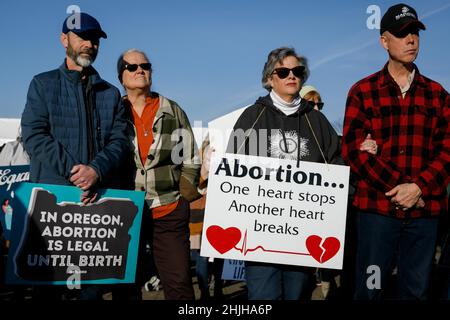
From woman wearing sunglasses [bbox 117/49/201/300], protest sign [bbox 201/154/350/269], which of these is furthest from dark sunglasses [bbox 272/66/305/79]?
woman wearing sunglasses [bbox 117/49/201/300]

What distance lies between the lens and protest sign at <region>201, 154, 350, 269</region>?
142 inches

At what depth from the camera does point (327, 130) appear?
3.89 m

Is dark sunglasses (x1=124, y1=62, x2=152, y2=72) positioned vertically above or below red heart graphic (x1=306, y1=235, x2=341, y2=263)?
above

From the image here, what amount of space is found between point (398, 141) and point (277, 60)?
0.94 metres

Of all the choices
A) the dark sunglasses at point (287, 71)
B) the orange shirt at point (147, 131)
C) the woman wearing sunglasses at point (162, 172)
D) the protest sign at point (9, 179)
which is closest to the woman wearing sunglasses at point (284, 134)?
the dark sunglasses at point (287, 71)

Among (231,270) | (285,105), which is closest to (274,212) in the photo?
(285,105)

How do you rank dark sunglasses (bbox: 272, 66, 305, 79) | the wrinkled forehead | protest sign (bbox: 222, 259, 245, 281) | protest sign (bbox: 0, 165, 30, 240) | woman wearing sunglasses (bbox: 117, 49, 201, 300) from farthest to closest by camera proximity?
protest sign (bbox: 222, 259, 245, 281)
protest sign (bbox: 0, 165, 30, 240)
the wrinkled forehead
woman wearing sunglasses (bbox: 117, 49, 201, 300)
dark sunglasses (bbox: 272, 66, 305, 79)

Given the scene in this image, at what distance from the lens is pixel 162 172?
12.9 feet

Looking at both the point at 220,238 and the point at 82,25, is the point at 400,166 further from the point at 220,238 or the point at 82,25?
the point at 82,25

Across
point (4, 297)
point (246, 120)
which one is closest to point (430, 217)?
point (246, 120)

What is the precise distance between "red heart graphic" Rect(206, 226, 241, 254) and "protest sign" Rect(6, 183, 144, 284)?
0.49m

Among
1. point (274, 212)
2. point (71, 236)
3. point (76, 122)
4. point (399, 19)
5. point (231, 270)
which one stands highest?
point (399, 19)

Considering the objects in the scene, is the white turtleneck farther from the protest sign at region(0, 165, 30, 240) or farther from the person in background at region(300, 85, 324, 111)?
the protest sign at region(0, 165, 30, 240)

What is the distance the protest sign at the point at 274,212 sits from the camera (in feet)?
11.8
